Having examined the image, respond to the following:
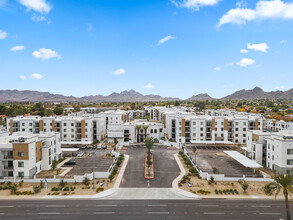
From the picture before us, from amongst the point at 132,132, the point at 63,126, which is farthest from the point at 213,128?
the point at 63,126

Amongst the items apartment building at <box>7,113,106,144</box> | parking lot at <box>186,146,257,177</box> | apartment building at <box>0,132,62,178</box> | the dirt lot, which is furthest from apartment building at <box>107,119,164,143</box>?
the dirt lot

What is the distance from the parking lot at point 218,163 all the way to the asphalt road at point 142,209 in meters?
13.0

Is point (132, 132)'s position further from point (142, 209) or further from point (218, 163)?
point (142, 209)

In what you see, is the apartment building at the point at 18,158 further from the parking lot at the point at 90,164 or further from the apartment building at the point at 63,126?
the apartment building at the point at 63,126

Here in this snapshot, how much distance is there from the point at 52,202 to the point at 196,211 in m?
23.6

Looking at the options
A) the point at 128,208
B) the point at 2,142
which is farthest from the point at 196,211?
the point at 2,142

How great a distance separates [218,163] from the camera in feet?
183

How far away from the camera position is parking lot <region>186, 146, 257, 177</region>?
1914 inches

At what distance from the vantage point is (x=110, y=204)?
33594 millimetres

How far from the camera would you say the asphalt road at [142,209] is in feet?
97.5

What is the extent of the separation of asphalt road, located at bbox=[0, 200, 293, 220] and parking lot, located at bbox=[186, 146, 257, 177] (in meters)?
13.0

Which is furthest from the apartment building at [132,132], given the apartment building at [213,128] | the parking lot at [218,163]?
the parking lot at [218,163]

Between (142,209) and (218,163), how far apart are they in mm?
31369

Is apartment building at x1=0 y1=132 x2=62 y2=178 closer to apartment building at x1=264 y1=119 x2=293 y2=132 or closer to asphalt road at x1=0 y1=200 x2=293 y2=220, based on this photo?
asphalt road at x1=0 y1=200 x2=293 y2=220
